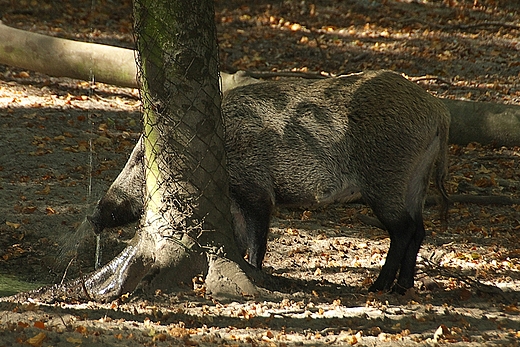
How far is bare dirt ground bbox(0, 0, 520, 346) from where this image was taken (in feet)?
13.7

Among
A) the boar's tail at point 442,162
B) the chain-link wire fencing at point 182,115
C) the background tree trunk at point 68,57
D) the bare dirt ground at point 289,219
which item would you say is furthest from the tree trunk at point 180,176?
the background tree trunk at point 68,57

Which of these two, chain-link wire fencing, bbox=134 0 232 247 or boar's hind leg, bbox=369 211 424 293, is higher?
chain-link wire fencing, bbox=134 0 232 247

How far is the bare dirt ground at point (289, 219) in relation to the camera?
13.7 ft

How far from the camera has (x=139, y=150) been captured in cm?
546

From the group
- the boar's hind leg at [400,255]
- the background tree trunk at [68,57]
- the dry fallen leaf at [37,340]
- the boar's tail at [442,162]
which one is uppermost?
the background tree trunk at [68,57]

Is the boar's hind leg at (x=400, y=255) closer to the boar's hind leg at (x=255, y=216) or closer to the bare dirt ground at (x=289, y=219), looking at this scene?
the bare dirt ground at (x=289, y=219)

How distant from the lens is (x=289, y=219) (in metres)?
7.23

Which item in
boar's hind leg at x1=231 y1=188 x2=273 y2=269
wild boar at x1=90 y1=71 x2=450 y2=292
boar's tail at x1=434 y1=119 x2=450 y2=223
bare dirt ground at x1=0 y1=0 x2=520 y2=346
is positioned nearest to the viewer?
bare dirt ground at x1=0 y1=0 x2=520 y2=346

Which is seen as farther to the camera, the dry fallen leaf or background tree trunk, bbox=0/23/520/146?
background tree trunk, bbox=0/23/520/146

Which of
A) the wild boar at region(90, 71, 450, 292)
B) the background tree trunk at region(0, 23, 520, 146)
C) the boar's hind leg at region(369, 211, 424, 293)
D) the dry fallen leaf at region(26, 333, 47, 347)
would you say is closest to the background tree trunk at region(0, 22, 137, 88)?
the background tree trunk at region(0, 23, 520, 146)

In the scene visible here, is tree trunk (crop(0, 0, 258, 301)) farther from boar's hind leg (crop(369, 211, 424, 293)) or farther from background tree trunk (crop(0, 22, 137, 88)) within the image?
background tree trunk (crop(0, 22, 137, 88))

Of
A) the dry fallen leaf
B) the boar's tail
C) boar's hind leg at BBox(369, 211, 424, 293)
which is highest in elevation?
the boar's tail

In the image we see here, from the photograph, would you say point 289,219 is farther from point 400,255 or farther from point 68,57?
point 68,57

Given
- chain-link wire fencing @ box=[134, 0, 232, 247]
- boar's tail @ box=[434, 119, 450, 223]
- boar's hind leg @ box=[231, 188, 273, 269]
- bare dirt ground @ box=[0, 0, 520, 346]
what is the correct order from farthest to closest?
boar's tail @ box=[434, 119, 450, 223] < boar's hind leg @ box=[231, 188, 273, 269] < chain-link wire fencing @ box=[134, 0, 232, 247] < bare dirt ground @ box=[0, 0, 520, 346]
